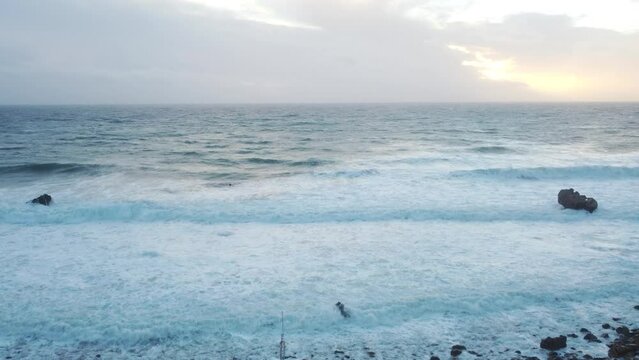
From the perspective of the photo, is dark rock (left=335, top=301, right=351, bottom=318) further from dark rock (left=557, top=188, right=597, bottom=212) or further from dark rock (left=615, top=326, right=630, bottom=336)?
dark rock (left=557, top=188, right=597, bottom=212)

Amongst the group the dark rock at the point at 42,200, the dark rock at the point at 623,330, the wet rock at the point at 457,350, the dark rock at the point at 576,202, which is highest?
the dark rock at the point at 576,202

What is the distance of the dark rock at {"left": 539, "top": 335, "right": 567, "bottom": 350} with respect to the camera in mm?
8250

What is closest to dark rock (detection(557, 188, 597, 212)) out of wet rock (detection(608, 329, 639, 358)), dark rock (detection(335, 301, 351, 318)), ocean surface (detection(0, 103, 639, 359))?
ocean surface (detection(0, 103, 639, 359))

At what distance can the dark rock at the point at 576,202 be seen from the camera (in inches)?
699

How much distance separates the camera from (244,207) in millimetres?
19109

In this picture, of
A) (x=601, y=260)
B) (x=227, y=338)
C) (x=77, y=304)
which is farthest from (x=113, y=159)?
(x=601, y=260)

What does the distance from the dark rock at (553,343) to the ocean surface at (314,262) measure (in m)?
0.17

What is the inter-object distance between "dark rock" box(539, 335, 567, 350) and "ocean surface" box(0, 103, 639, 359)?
0.56 feet

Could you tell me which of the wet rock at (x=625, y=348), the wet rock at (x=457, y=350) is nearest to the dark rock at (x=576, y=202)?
the wet rock at (x=625, y=348)

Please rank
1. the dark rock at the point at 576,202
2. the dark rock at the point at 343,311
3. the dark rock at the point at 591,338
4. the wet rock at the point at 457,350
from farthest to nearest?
1. the dark rock at the point at 576,202
2. the dark rock at the point at 343,311
3. the dark rock at the point at 591,338
4. the wet rock at the point at 457,350

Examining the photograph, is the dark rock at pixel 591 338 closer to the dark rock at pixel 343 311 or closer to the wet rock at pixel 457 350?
the wet rock at pixel 457 350

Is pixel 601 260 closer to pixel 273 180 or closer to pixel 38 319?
pixel 38 319

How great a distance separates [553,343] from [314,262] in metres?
6.45

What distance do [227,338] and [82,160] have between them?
92.1 ft
